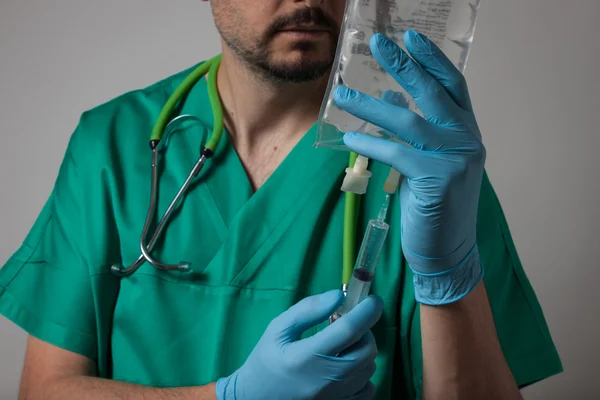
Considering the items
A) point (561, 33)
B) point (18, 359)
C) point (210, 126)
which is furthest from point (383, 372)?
point (18, 359)

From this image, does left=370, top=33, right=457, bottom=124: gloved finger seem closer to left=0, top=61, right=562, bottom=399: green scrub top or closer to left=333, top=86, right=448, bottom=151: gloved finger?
left=333, top=86, right=448, bottom=151: gloved finger

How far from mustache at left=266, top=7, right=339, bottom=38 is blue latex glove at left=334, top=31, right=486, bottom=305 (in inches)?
7.8

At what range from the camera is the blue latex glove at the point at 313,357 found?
37.2 inches

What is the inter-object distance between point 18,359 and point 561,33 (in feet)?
5.15

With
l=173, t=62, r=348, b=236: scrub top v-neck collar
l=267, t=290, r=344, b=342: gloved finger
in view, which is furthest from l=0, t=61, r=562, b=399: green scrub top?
l=267, t=290, r=344, b=342: gloved finger

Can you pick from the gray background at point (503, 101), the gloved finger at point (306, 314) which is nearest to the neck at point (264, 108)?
the gloved finger at point (306, 314)

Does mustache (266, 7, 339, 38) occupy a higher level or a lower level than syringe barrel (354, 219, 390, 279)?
higher

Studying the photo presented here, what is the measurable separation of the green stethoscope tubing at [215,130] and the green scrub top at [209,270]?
0.10ft

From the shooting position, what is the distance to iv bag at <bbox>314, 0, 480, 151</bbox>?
37.1 inches

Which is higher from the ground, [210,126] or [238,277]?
[210,126]

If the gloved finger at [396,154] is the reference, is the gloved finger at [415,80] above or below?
above

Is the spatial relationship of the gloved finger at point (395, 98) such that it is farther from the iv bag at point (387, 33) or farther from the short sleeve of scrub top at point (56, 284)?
the short sleeve of scrub top at point (56, 284)

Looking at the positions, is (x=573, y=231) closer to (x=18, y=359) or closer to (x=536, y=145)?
(x=536, y=145)

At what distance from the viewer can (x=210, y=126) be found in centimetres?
124
